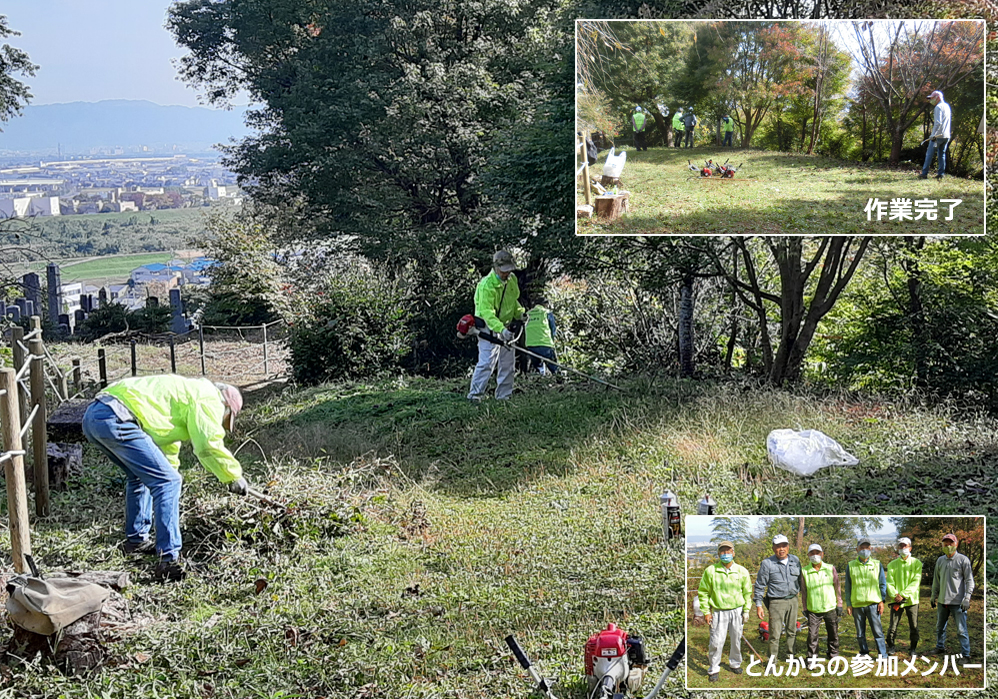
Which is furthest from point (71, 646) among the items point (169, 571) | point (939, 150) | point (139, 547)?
point (939, 150)

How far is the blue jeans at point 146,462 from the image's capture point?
5.88 metres

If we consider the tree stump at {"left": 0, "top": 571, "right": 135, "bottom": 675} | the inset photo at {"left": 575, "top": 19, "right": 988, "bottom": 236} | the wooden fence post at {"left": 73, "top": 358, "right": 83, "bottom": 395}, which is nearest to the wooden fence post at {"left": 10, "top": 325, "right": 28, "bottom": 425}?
the tree stump at {"left": 0, "top": 571, "right": 135, "bottom": 675}

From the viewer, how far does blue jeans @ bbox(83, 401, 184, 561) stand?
588 cm

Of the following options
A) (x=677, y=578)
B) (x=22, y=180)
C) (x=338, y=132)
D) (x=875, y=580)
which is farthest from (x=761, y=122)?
(x=22, y=180)

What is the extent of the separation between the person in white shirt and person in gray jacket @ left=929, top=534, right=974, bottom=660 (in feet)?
16.6

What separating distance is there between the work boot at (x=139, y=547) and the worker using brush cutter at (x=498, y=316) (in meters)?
4.43

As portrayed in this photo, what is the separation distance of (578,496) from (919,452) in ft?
9.15

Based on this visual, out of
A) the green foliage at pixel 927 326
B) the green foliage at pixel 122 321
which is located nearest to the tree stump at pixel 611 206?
the green foliage at pixel 927 326

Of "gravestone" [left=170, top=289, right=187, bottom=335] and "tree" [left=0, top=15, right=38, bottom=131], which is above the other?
"tree" [left=0, top=15, right=38, bottom=131]

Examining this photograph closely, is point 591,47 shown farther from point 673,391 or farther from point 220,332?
point 220,332

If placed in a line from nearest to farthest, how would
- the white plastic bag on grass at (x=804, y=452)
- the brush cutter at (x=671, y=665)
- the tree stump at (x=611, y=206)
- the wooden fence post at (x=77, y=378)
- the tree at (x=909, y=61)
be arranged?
the brush cutter at (x=671, y=665) → the white plastic bag on grass at (x=804, y=452) → the tree at (x=909, y=61) → the tree stump at (x=611, y=206) → the wooden fence post at (x=77, y=378)

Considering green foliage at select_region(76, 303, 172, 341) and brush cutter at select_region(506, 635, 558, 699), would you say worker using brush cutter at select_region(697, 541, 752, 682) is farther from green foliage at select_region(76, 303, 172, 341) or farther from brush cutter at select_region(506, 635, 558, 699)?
green foliage at select_region(76, 303, 172, 341)

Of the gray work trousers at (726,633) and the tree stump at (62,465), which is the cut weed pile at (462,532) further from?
the gray work trousers at (726,633)

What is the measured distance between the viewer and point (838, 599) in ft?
12.6
